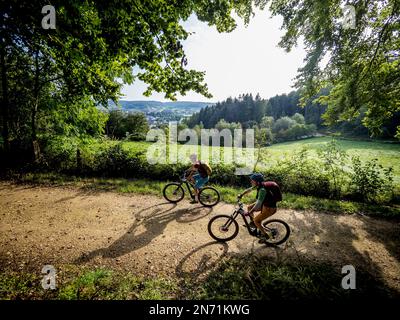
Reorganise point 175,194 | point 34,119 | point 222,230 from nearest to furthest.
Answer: point 222,230 → point 175,194 → point 34,119

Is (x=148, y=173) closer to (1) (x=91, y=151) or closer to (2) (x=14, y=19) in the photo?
(1) (x=91, y=151)

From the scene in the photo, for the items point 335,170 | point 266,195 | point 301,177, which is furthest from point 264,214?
point 335,170

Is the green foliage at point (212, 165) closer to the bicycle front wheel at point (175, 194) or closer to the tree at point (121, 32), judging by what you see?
the bicycle front wheel at point (175, 194)

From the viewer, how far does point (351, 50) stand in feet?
24.3

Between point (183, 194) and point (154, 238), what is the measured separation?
306 centimetres

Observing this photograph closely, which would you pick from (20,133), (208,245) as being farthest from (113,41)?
(20,133)

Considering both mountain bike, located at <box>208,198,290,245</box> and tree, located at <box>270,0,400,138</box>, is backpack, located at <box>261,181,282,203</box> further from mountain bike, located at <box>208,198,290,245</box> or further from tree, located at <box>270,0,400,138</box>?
tree, located at <box>270,0,400,138</box>

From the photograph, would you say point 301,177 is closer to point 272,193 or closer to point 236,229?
point 272,193

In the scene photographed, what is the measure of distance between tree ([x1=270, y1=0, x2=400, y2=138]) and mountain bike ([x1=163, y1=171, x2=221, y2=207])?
610 centimetres

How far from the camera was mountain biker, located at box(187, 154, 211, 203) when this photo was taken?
27.0 feet

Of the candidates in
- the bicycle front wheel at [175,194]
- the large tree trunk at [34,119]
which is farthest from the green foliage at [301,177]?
the large tree trunk at [34,119]

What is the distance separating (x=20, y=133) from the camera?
12.9m

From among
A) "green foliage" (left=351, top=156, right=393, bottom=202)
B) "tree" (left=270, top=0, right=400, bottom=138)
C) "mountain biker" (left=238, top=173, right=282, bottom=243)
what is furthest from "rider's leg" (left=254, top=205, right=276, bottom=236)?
"green foliage" (left=351, top=156, right=393, bottom=202)
